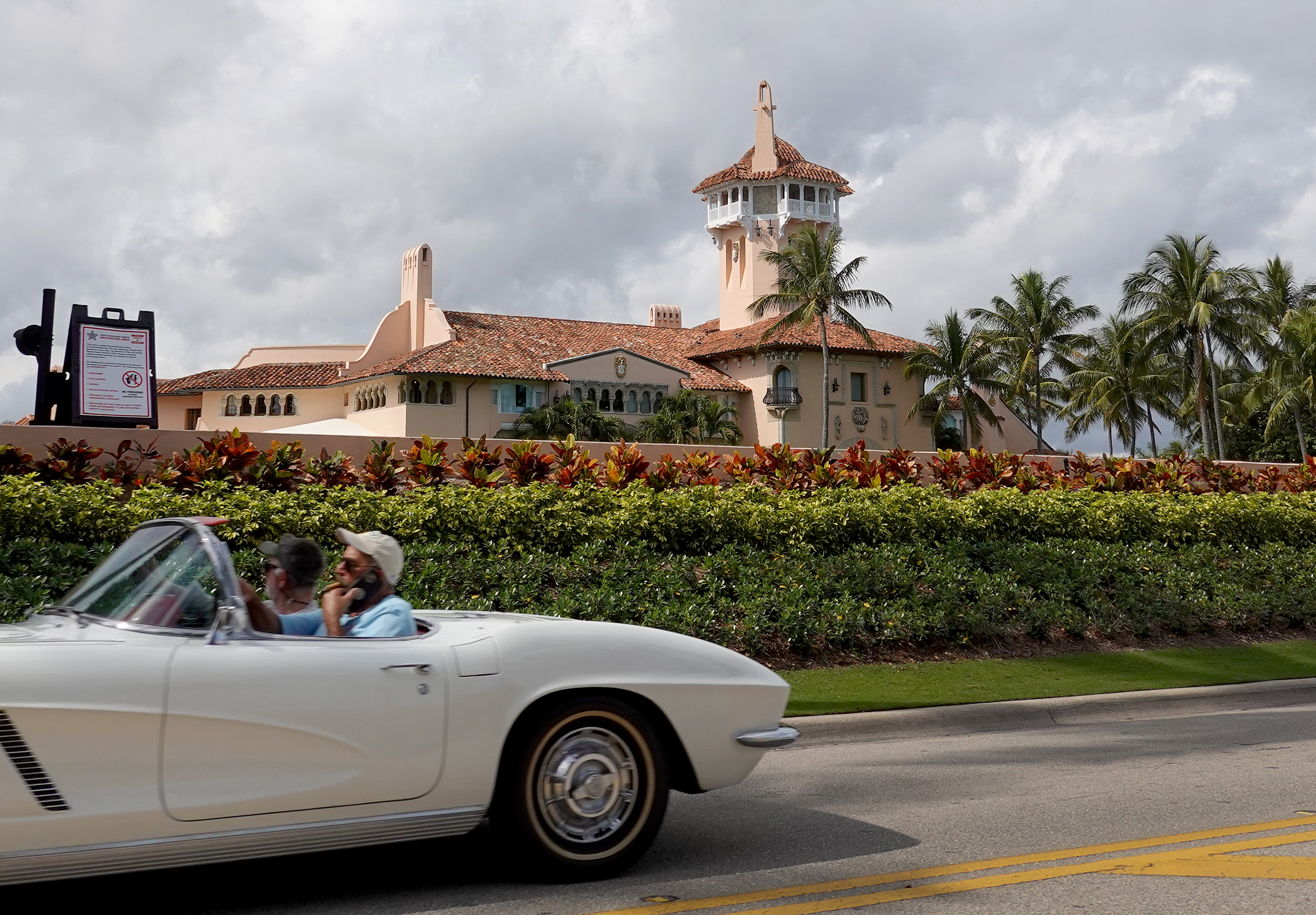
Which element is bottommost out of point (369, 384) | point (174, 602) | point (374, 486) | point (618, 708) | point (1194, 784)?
point (1194, 784)

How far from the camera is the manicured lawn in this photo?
33.1 ft

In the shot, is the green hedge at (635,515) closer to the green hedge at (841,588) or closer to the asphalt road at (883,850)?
the green hedge at (841,588)

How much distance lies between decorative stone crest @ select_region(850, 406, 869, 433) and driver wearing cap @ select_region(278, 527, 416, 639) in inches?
2319

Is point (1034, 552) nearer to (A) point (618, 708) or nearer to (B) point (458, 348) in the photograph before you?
(A) point (618, 708)

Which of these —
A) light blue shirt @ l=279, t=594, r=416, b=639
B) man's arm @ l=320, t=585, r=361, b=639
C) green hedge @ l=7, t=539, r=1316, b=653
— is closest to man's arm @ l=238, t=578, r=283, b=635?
light blue shirt @ l=279, t=594, r=416, b=639

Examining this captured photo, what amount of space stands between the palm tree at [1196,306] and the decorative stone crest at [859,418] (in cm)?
1329

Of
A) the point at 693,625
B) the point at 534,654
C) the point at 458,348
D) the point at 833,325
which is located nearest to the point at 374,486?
the point at 693,625

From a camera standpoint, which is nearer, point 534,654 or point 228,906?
point 228,906

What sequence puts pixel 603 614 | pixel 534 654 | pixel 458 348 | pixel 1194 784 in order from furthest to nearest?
1. pixel 458 348
2. pixel 603 614
3. pixel 1194 784
4. pixel 534 654

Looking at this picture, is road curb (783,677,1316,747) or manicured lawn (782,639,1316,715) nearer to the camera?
road curb (783,677,1316,747)

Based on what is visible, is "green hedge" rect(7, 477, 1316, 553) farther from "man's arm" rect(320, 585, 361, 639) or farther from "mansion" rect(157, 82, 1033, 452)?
"mansion" rect(157, 82, 1033, 452)

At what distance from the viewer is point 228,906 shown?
182 inches

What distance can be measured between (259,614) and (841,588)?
8.89 meters

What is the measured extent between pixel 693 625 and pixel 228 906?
7234 millimetres
